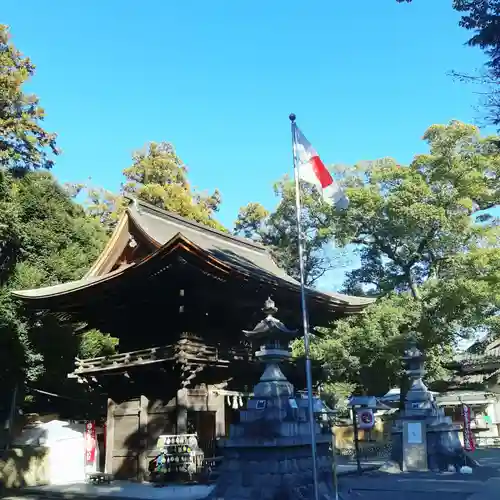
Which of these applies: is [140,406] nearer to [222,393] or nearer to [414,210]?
[222,393]

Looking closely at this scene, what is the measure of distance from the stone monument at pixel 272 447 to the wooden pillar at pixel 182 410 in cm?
393

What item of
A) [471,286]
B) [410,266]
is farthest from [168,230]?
[410,266]

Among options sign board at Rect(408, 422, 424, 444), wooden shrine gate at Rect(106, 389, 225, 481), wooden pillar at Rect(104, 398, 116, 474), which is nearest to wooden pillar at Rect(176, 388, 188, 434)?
wooden shrine gate at Rect(106, 389, 225, 481)

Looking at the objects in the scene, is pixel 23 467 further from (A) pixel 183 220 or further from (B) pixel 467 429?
(B) pixel 467 429

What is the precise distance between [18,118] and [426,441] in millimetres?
21925

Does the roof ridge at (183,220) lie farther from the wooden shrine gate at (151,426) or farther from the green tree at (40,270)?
the wooden shrine gate at (151,426)

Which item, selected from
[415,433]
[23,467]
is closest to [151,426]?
[23,467]

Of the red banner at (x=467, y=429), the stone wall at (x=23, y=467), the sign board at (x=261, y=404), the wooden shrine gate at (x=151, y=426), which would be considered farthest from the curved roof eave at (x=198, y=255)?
the red banner at (x=467, y=429)

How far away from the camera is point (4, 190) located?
20859 millimetres

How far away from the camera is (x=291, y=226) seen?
127 feet

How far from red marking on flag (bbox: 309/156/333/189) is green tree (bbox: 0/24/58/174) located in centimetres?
1676

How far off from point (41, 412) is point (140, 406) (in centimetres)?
1007

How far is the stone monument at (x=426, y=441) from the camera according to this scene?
1516cm

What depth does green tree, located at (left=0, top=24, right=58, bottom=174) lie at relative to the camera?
23.5m
